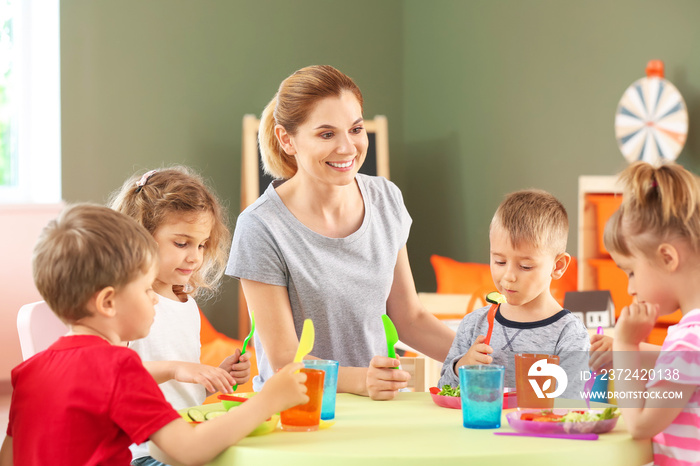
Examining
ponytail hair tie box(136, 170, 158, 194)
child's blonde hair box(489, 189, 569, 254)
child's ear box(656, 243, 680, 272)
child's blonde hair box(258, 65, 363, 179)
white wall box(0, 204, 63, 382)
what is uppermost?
child's blonde hair box(258, 65, 363, 179)

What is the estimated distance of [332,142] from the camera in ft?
5.85

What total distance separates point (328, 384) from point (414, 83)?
456 cm

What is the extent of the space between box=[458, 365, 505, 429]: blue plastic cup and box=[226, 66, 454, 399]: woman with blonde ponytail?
1.88 ft

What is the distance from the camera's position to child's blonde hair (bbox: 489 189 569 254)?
1611 mm

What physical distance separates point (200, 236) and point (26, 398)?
25.6 inches

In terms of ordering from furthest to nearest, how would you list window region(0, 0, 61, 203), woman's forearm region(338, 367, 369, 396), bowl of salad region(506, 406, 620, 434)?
window region(0, 0, 61, 203) → woman's forearm region(338, 367, 369, 396) → bowl of salad region(506, 406, 620, 434)

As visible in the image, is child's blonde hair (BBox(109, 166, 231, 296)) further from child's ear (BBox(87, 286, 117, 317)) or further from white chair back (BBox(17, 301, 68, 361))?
child's ear (BBox(87, 286, 117, 317))

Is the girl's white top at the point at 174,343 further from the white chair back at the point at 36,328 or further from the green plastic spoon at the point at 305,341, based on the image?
the green plastic spoon at the point at 305,341

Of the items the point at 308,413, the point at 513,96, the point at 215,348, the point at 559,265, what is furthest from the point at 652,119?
the point at 308,413

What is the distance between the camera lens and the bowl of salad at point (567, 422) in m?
1.12

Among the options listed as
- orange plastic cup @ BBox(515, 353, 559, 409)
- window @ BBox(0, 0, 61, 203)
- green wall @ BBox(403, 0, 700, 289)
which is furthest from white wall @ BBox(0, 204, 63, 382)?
orange plastic cup @ BBox(515, 353, 559, 409)

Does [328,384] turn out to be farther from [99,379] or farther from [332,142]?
[332,142]

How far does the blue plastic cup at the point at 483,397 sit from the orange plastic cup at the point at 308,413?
215mm

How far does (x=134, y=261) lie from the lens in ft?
3.85
